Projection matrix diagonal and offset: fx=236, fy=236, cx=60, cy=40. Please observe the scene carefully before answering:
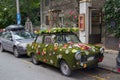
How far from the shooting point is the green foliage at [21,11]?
2578 cm

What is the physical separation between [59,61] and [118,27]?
4812 mm

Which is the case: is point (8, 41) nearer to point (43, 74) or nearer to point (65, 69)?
point (43, 74)

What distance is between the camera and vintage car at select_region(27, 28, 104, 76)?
826 cm

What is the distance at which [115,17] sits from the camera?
12508 millimetres

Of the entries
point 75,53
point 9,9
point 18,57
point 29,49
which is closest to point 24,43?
point 18,57

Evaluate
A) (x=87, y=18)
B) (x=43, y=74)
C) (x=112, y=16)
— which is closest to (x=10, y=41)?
(x=87, y=18)

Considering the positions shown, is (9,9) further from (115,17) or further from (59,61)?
(59,61)

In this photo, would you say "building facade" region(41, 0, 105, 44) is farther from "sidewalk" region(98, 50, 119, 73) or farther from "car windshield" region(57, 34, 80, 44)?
"car windshield" region(57, 34, 80, 44)

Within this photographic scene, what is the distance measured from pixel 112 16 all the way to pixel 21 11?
16427mm

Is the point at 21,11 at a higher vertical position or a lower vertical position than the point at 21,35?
higher

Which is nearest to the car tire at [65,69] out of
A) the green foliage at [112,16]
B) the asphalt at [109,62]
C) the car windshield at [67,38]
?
the car windshield at [67,38]

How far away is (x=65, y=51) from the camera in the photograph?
848 cm

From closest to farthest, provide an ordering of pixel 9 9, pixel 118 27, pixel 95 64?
1. pixel 95 64
2. pixel 118 27
3. pixel 9 9

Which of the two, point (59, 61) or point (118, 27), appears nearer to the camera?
point (59, 61)
